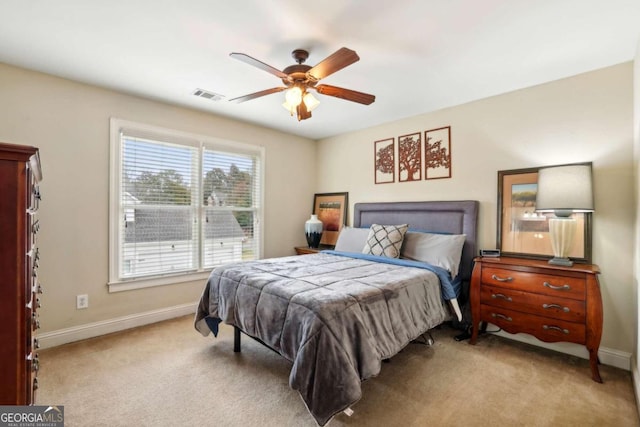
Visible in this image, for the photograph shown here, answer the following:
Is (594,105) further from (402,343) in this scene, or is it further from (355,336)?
(355,336)

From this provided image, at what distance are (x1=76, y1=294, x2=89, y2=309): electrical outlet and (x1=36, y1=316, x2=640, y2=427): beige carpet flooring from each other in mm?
343

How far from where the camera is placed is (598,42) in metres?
2.19

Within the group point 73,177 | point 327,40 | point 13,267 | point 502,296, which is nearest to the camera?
point 13,267

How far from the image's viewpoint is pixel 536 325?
247 centimetres

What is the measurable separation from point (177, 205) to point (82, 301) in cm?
132

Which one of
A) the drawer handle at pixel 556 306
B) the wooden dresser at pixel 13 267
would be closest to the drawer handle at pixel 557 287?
the drawer handle at pixel 556 306

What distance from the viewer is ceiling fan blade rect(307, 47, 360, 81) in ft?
6.02

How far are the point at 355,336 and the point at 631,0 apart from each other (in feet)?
8.42

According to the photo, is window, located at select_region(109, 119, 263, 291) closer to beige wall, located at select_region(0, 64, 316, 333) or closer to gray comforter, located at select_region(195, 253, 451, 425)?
beige wall, located at select_region(0, 64, 316, 333)

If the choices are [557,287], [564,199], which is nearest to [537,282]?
[557,287]

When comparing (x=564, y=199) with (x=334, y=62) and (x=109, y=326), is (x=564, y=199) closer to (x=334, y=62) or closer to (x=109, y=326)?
(x=334, y=62)

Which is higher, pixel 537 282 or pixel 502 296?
pixel 537 282

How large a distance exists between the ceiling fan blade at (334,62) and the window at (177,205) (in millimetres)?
2155

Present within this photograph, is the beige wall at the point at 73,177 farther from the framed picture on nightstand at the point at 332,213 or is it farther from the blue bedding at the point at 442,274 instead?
the blue bedding at the point at 442,274
